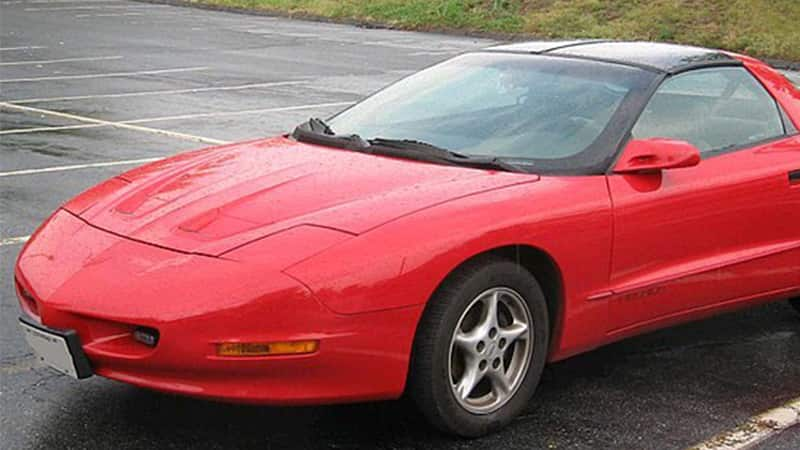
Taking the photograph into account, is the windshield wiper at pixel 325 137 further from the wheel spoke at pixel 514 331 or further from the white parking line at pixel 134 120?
the white parking line at pixel 134 120

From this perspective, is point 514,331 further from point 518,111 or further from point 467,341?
point 518,111

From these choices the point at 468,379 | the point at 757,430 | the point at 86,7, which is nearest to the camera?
the point at 468,379

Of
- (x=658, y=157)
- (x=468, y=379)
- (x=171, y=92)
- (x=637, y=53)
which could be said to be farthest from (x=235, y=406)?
(x=171, y=92)

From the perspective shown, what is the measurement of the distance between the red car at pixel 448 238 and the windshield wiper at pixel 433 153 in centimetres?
1

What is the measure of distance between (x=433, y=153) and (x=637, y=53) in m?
1.25

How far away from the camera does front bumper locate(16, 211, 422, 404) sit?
153 inches

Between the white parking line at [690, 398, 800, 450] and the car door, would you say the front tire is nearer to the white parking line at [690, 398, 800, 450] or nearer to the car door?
the car door

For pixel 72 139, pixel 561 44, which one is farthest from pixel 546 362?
pixel 72 139

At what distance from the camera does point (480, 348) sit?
4375 mm

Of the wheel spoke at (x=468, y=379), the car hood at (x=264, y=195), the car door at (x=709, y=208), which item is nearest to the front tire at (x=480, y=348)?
the wheel spoke at (x=468, y=379)

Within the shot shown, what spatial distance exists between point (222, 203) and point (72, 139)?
7.52m

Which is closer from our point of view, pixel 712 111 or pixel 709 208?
pixel 709 208

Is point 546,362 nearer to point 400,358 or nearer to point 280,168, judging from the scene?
point 400,358

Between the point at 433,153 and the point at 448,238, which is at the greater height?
the point at 433,153
